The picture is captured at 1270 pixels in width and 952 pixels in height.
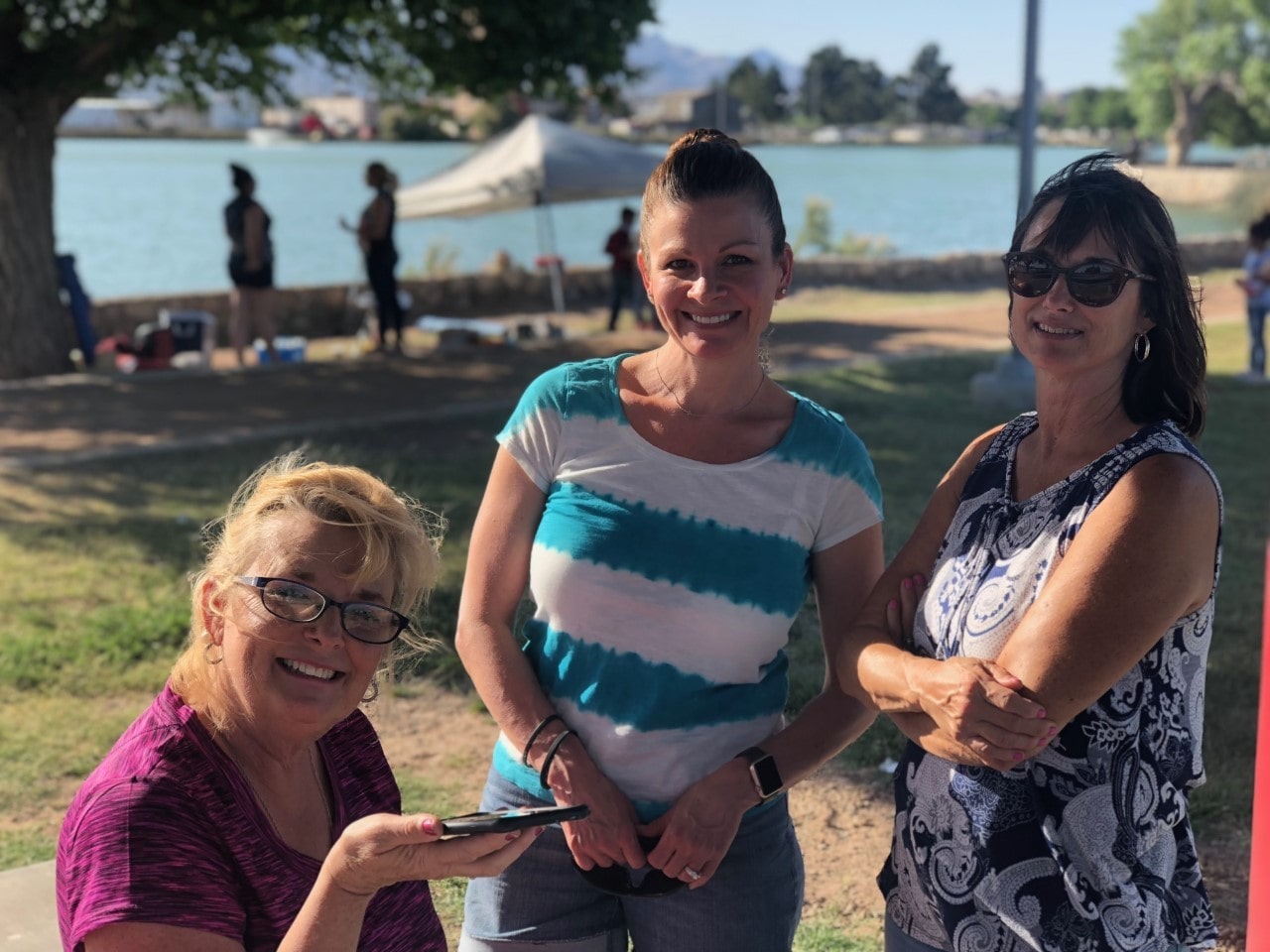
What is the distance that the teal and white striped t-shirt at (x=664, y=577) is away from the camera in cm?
220

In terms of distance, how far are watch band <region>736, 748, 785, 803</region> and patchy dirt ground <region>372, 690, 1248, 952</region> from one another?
171 cm

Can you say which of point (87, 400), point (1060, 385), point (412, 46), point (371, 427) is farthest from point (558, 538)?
point (412, 46)

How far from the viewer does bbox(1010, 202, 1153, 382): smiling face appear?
205 cm

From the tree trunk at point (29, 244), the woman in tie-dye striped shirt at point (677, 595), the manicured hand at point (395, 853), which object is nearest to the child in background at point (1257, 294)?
the tree trunk at point (29, 244)

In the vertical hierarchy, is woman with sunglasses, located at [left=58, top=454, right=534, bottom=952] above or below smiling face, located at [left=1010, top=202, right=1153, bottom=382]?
below

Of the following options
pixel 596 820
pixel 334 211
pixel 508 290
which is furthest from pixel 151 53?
pixel 334 211

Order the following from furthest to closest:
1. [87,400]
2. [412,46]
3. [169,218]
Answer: [169,218]
[412,46]
[87,400]

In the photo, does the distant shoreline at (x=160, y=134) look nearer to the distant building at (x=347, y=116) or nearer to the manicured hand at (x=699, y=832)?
the distant building at (x=347, y=116)

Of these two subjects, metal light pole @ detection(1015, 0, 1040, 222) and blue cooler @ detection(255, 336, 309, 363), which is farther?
blue cooler @ detection(255, 336, 309, 363)

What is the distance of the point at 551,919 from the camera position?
224 centimetres

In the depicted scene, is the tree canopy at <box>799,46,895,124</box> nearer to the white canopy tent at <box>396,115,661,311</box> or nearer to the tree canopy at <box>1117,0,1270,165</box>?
the tree canopy at <box>1117,0,1270,165</box>

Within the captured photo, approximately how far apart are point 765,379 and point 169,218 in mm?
48125

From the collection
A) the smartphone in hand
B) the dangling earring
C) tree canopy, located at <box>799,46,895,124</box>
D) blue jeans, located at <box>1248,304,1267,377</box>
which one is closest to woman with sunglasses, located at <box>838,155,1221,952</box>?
the dangling earring

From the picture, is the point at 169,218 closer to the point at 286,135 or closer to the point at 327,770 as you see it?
the point at 327,770
